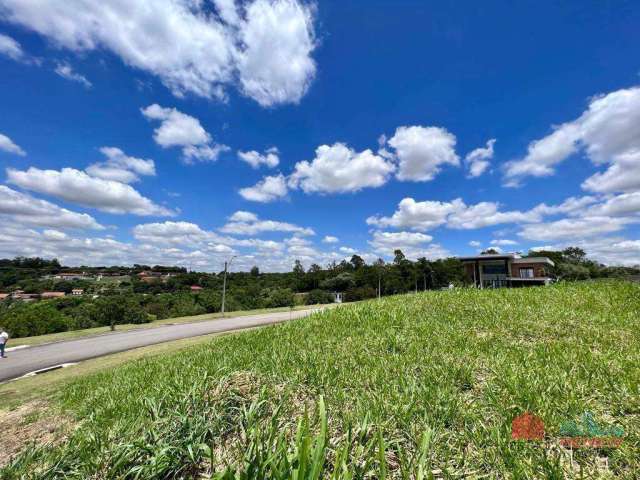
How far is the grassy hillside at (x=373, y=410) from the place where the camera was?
185cm

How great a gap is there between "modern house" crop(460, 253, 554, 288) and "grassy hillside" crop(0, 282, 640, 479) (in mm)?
43419

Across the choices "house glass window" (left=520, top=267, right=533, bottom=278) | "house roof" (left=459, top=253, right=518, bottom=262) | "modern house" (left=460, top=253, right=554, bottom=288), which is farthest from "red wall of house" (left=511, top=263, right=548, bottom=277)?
"house roof" (left=459, top=253, right=518, bottom=262)

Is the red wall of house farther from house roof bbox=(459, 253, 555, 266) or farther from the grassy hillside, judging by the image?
the grassy hillside

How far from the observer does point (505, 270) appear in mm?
44531

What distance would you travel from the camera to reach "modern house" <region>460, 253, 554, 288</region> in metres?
43.6

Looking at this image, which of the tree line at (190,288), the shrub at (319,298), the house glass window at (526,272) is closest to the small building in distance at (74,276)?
the tree line at (190,288)

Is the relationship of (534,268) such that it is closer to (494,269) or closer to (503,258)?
(494,269)

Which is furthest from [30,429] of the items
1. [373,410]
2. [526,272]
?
[526,272]

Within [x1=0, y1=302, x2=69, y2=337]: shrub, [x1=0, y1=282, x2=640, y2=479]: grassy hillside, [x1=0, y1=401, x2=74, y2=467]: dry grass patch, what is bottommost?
[x1=0, y1=302, x2=69, y2=337]: shrub

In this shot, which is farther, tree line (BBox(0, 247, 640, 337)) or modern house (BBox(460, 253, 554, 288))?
modern house (BBox(460, 253, 554, 288))

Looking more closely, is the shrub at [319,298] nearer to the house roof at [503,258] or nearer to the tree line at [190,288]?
the tree line at [190,288]

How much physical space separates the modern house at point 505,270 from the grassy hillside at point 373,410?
142ft

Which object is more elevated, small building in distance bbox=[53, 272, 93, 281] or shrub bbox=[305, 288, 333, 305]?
small building in distance bbox=[53, 272, 93, 281]

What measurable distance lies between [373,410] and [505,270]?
50682 millimetres
